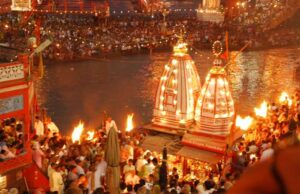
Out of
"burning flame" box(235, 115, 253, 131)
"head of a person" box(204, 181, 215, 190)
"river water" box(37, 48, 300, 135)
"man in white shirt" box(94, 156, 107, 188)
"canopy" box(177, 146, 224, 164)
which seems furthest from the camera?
"river water" box(37, 48, 300, 135)

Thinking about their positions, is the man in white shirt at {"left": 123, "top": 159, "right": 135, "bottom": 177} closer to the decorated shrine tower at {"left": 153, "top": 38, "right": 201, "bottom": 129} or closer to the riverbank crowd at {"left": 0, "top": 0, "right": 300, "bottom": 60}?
the decorated shrine tower at {"left": 153, "top": 38, "right": 201, "bottom": 129}

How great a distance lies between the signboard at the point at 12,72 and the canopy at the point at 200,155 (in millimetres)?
3689

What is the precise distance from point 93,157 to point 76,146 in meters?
0.49

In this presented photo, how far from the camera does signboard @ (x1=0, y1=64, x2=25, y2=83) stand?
28.3ft

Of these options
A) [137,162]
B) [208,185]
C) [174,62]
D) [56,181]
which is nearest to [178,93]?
[174,62]

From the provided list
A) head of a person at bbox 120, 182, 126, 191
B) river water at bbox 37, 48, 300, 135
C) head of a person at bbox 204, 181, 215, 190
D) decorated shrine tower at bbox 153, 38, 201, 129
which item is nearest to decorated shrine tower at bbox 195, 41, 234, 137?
decorated shrine tower at bbox 153, 38, 201, 129

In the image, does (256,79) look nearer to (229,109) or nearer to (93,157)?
(229,109)

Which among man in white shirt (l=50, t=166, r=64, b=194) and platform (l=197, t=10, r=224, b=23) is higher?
platform (l=197, t=10, r=224, b=23)

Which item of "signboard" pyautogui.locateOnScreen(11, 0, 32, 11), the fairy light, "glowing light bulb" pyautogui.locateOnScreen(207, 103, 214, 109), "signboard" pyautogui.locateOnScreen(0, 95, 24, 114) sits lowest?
"glowing light bulb" pyautogui.locateOnScreen(207, 103, 214, 109)

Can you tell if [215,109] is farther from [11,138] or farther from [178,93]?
[11,138]

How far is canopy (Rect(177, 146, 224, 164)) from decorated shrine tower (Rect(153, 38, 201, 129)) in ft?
3.29

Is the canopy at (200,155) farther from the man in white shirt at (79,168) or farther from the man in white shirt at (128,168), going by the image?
the man in white shirt at (79,168)

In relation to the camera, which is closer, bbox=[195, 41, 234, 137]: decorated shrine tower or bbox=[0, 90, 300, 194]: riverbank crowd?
bbox=[0, 90, 300, 194]: riverbank crowd

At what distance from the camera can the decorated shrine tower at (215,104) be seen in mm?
10391
